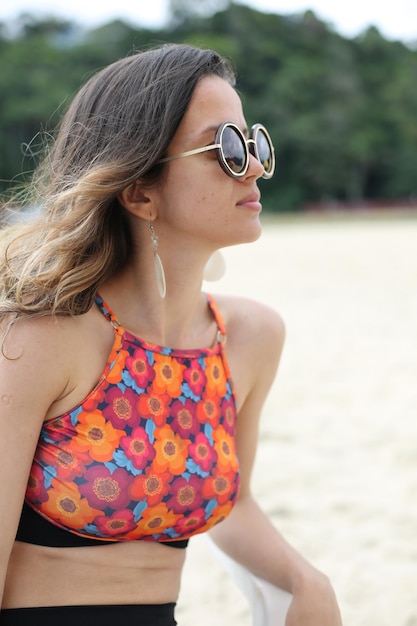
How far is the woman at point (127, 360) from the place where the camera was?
150 cm

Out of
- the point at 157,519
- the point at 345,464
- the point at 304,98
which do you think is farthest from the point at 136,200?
the point at 304,98

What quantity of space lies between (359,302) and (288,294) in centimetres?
123

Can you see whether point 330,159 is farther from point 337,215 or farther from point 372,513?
point 372,513

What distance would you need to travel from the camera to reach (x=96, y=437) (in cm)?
153

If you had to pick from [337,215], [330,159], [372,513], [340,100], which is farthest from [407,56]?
[372,513]

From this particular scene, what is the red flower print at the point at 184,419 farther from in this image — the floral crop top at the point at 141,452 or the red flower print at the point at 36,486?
the red flower print at the point at 36,486

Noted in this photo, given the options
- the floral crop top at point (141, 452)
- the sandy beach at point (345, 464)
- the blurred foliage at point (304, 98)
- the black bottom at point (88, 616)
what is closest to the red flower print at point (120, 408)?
the floral crop top at point (141, 452)

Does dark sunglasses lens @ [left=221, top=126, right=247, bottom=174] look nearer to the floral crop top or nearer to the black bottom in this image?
the floral crop top

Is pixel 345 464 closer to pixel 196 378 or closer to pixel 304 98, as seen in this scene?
pixel 196 378

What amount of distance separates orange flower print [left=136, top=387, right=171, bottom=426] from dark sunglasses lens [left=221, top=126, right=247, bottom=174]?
1.62ft

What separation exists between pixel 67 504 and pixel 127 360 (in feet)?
1.02

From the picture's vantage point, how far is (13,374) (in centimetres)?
143

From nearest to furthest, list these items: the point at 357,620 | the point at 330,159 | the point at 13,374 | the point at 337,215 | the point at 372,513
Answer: the point at 13,374 → the point at 357,620 → the point at 372,513 → the point at 337,215 → the point at 330,159

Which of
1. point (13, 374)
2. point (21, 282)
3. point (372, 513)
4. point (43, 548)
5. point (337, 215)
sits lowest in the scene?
point (337, 215)
